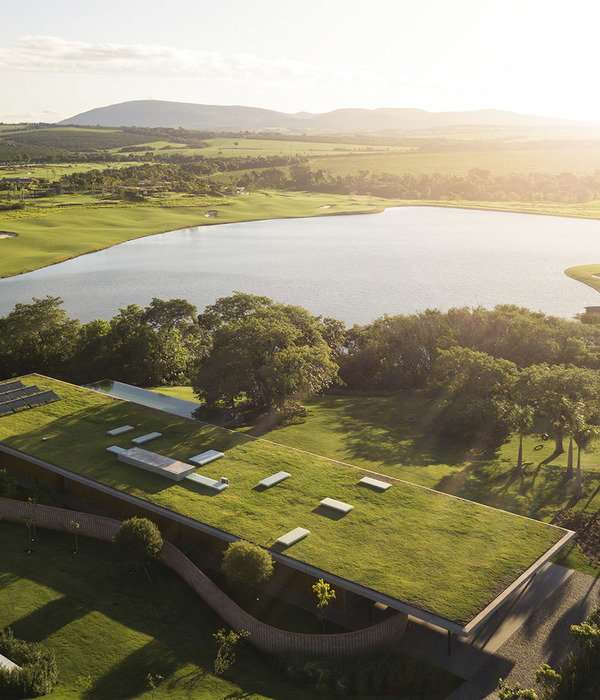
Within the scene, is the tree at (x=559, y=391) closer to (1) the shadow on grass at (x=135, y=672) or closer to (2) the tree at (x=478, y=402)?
(2) the tree at (x=478, y=402)

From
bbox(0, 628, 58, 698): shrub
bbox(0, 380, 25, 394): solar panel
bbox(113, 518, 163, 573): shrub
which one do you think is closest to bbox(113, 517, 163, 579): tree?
bbox(113, 518, 163, 573): shrub

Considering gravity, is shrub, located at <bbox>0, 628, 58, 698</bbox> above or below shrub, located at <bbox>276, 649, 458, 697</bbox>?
above

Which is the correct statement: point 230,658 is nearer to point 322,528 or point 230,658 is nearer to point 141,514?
point 322,528

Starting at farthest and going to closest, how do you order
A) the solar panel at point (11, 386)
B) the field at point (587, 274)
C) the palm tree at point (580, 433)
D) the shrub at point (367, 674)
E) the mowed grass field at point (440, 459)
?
the field at point (587, 274), the solar panel at point (11, 386), the mowed grass field at point (440, 459), the palm tree at point (580, 433), the shrub at point (367, 674)

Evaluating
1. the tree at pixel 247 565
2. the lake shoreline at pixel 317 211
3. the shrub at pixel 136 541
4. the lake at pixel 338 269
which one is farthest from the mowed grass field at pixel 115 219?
the tree at pixel 247 565

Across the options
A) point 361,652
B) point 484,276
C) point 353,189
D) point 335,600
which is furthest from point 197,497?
point 353,189

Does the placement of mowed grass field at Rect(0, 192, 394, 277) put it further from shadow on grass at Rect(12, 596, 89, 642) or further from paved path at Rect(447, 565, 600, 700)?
paved path at Rect(447, 565, 600, 700)
